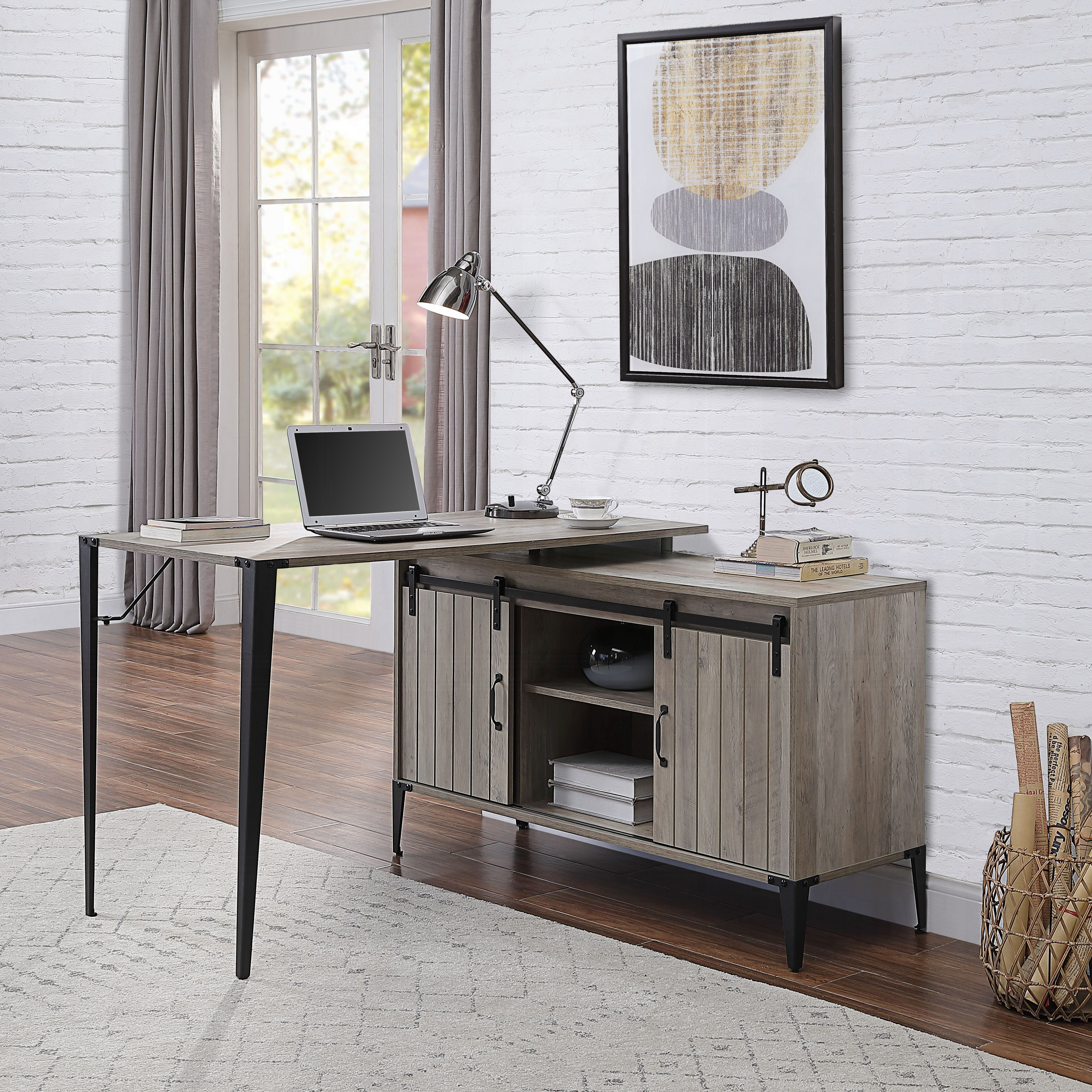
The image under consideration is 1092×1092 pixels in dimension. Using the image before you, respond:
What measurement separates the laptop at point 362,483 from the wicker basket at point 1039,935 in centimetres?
127

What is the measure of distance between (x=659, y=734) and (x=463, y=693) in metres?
0.59

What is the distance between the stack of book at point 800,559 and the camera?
10.6 feet

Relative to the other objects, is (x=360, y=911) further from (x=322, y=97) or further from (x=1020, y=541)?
(x=322, y=97)

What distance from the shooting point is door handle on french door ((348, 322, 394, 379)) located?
618cm

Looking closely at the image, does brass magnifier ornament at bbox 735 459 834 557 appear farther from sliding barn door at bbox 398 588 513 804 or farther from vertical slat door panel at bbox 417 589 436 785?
vertical slat door panel at bbox 417 589 436 785

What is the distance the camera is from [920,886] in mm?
3305

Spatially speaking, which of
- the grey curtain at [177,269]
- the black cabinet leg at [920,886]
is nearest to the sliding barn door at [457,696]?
the black cabinet leg at [920,886]

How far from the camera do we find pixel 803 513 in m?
3.56

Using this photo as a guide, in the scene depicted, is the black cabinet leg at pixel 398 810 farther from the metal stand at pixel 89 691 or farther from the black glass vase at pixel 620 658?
the metal stand at pixel 89 691

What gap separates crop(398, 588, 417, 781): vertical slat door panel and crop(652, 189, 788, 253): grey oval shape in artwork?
107 cm

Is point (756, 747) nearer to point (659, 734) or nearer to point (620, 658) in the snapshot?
point (659, 734)

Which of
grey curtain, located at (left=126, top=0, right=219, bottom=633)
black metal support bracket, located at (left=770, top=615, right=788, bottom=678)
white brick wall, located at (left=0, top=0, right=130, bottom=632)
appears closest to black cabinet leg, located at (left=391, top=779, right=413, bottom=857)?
black metal support bracket, located at (left=770, top=615, right=788, bottom=678)

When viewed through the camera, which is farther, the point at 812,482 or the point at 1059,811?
the point at 812,482

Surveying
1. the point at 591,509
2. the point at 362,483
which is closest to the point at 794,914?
the point at 591,509
